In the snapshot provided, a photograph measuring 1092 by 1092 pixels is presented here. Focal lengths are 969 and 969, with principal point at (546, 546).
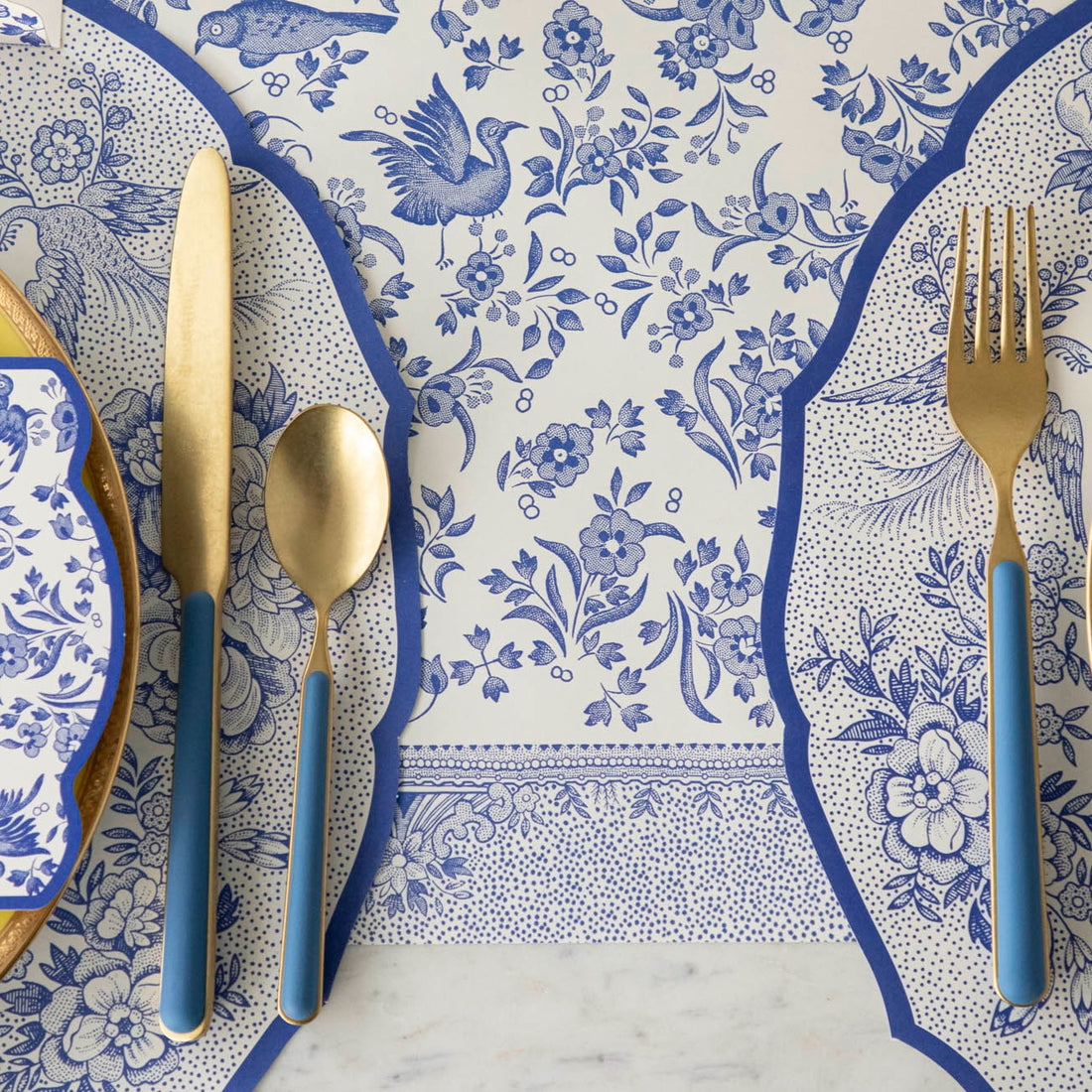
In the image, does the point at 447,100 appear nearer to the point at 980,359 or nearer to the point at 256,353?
the point at 256,353

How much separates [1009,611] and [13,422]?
1.96 feet

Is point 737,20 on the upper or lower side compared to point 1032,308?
upper

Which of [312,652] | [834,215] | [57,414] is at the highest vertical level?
[834,215]

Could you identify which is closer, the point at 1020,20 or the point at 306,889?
the point at 306,889

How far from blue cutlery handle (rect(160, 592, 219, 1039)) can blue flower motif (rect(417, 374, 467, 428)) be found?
18 cm

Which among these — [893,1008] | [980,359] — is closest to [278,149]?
[980,359]

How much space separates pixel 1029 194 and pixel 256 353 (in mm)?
529

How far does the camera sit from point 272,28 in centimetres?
66

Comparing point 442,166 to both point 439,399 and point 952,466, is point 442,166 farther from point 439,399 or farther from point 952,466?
point 952,466

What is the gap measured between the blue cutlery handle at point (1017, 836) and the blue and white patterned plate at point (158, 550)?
359 mm

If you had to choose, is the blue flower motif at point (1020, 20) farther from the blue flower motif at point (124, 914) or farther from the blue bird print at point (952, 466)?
the blue flower motif at point (124, 914)

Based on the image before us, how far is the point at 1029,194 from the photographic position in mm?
655

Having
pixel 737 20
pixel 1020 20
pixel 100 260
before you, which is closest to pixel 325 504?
pixel 100 260

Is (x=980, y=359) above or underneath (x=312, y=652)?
above
